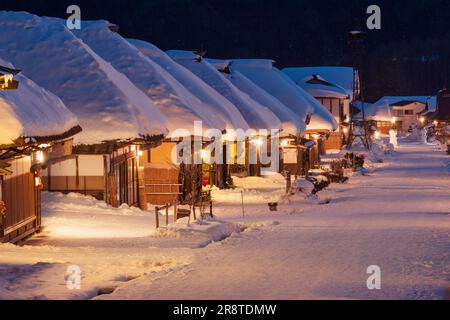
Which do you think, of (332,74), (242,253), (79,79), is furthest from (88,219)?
(332,74)

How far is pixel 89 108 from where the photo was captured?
23.7 meters

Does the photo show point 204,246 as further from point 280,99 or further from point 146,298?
point 280,99

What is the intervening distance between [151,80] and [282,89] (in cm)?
2494

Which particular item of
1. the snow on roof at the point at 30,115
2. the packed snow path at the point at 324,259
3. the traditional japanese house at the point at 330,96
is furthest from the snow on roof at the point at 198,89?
the traditional japanese house at the point at 330,96

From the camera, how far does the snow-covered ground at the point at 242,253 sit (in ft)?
35.7

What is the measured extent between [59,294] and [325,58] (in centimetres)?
15636

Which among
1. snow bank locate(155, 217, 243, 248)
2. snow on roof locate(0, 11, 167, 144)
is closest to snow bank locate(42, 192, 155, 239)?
snow bank locate(155, 217, 243, 248)

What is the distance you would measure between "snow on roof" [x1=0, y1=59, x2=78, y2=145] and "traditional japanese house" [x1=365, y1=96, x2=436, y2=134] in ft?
333

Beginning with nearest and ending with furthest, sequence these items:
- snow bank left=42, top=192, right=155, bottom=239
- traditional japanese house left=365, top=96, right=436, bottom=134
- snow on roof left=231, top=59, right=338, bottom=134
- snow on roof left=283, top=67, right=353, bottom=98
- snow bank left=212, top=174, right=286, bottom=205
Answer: snow bank left=42, top=192, right=155, bottom=239 < snow bank left=212, top=174, right=286, bottom=205 < snow on roof left=231, top=59, right=338, bottom=134 < snow on roof left=283, top=67, right=353, bottom=98 < traditional japanese house left=365, top=96, right=436, bottom=134

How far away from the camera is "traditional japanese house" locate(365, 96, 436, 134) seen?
11856 centimetres

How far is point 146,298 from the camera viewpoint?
1026 cm

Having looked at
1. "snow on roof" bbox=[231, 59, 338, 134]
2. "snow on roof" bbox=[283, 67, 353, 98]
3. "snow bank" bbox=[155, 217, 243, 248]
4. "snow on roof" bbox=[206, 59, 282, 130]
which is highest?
"snow on roof" bbox=[283, 67, 353, 98]

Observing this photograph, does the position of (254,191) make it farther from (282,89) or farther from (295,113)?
(282,89)

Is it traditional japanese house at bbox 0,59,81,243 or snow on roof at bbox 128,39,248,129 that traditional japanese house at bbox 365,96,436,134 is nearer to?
snow on roof at bbox 128,39,248,129
